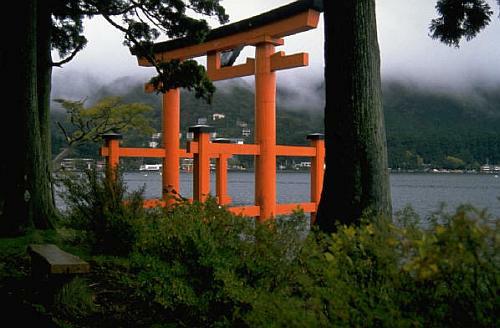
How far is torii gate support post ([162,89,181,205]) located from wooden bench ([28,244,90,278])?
8.82 metres

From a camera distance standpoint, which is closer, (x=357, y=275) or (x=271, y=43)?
(x=357, y=275)

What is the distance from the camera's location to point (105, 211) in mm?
5914

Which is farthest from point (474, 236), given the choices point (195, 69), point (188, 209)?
point (195, 69)

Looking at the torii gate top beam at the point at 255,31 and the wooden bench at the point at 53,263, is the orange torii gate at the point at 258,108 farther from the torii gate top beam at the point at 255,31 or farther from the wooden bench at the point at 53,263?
the wooden bench at the point at 53,263

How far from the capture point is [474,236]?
1.79 meters

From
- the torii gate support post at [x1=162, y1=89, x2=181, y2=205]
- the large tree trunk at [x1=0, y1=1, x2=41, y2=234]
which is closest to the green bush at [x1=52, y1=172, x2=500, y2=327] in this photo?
the large tree trunk at [x1=0, y1=1, x2=41, y2=234]

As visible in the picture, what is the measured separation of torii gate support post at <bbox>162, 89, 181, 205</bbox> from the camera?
13703 mm

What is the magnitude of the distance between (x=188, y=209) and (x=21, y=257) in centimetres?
255

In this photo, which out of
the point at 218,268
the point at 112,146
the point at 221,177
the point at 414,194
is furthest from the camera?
the point at 414,194

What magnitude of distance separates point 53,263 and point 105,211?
1.88 metres

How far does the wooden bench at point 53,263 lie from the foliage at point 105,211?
106 centimetres

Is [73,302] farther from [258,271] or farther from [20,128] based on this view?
[20,128]

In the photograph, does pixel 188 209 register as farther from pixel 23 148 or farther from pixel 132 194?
pixel 23 148

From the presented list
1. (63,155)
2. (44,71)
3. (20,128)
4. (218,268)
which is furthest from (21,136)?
(63,155)
